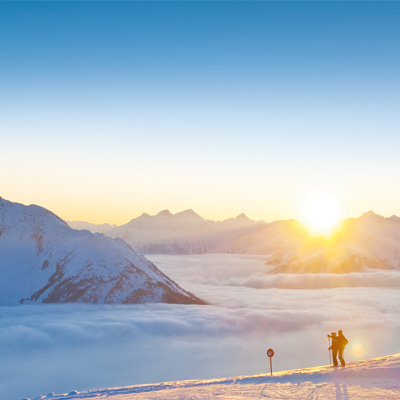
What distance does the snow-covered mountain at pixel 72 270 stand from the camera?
14112 centimetres

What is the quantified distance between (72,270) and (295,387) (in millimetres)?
A: 127130

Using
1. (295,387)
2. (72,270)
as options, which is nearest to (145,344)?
(72,270)

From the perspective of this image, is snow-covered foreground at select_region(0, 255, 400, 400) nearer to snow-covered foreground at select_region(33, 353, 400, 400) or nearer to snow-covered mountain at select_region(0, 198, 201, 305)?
snow-covered mountain at select_region(0, 198, 201, 305)

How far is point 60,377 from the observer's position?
338ft

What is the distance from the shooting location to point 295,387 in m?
26.9

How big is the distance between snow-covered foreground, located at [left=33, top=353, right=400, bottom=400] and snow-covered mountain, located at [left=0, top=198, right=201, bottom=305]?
112645 millimetres

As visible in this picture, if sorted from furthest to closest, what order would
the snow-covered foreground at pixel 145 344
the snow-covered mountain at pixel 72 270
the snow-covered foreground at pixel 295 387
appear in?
the snow-covered mountain at pixel 72 270 → the snow-covered foreground at pixel 145 344 → the snow-covered foreground at pixel 295 387

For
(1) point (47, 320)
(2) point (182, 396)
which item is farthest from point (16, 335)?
(2) point (182, 396)

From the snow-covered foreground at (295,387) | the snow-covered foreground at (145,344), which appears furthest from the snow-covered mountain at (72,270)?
the snow-covered foreground at (295,387)

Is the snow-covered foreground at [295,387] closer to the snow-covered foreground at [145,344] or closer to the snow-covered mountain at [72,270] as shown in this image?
A: the snow-covered foreground at [145,344]

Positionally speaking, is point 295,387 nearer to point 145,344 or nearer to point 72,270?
point 145,344

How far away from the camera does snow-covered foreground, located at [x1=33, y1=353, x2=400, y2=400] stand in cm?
2455

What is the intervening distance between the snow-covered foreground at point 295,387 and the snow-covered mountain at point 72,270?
113 m

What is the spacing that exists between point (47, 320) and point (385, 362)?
11809 cm
